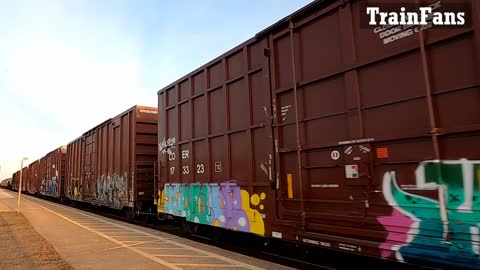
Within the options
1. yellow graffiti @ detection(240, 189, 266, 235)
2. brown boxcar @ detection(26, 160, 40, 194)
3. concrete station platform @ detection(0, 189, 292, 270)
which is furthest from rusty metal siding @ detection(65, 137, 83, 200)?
brown boxcar @ detection(26, 160, 40, 194)

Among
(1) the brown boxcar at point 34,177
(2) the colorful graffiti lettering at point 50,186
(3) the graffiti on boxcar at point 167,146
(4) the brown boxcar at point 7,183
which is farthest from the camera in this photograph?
(4) the brown boxcar at point 7,183

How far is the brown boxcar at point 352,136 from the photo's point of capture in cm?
400

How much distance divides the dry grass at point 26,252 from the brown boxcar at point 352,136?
3.02 metres

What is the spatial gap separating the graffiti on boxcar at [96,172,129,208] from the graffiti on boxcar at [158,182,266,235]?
4156mm

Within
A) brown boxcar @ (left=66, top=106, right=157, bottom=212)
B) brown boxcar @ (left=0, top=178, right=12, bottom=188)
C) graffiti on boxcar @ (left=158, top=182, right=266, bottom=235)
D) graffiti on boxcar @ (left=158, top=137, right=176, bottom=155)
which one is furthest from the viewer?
brown boxcar @ (left=0, top=178, right=12, bottom=188)

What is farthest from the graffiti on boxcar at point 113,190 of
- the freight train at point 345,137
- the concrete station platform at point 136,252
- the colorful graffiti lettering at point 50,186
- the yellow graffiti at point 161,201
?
the colorful graffiti lettering at point 50,186

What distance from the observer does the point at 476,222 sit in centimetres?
379

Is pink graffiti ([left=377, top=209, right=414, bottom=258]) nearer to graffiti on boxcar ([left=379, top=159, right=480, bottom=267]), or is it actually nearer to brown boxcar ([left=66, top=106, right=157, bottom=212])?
graffiti on boxcar ([left=379, top=159, right=480, bottom=267])

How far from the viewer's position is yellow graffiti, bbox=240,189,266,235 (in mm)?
6814

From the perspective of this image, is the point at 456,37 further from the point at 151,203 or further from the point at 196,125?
the point at 151,203

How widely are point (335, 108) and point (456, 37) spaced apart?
1.73m

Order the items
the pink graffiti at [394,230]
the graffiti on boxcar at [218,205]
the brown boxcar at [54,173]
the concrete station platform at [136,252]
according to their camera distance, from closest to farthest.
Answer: the pink graffiti at [394,230]
the concrete station platform at [136,252]
the graffiti on boxcar at [218,205]
the brown boxcar at [54,173]

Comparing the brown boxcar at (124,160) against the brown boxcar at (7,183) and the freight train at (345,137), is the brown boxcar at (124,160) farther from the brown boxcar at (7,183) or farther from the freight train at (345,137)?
the brown boxcar at (7,183)

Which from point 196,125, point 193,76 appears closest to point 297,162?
point 196,125
